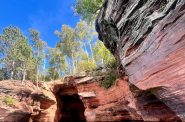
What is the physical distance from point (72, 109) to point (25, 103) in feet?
30.2

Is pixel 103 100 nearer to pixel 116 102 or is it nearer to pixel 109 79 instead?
pixel 109 79

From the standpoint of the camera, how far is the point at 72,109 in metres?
30.9

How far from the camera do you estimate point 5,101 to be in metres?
20.8

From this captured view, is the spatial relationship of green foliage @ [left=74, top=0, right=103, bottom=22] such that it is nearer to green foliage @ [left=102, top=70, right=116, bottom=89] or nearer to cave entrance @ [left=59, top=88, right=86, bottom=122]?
green foliage @ [left=102, top=70, right=116, bottom=89]

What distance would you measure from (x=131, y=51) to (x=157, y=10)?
210 centimetres

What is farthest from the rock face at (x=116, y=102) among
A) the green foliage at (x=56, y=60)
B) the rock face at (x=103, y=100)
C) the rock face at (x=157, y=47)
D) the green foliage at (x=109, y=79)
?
the green foliage at (x=56, y=60)

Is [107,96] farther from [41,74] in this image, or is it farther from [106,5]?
[41,74]

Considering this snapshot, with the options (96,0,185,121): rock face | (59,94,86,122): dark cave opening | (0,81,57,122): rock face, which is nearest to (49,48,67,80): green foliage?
(59,94,86,122): dark cave opening

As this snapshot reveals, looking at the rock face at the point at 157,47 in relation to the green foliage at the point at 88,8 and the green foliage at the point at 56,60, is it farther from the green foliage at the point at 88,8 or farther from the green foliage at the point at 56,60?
the green foliage at the point at 56,60

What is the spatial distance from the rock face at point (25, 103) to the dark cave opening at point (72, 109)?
3459 millimetres

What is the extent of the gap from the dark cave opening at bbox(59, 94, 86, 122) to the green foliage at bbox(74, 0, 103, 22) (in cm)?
947

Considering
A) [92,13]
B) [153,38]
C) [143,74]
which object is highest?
[92,13]

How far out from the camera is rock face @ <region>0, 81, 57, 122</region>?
67.8ft

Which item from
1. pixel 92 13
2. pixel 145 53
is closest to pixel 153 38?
pixel 145 53
